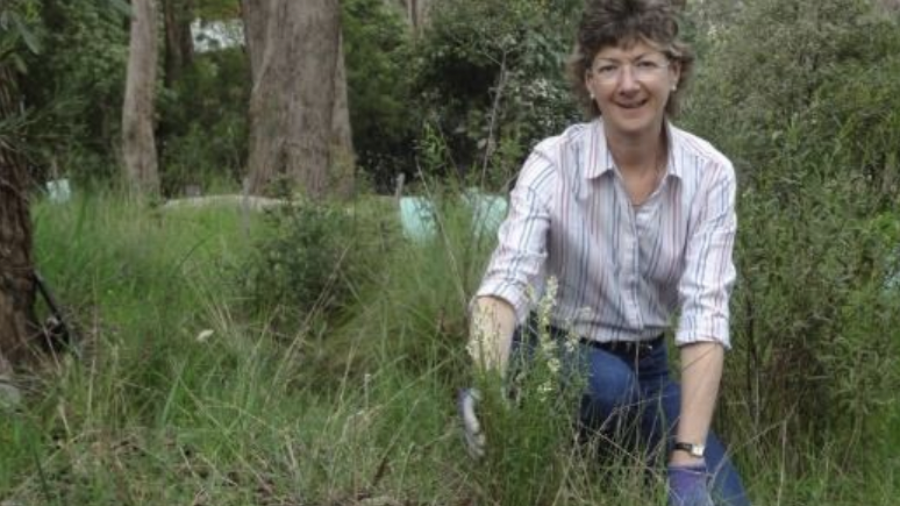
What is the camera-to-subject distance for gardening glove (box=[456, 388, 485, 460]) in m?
3.31

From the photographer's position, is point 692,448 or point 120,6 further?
point 120,6

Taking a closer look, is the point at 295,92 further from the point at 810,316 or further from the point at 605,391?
the point at 605,391

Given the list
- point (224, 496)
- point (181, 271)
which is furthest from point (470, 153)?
point (224, 496)

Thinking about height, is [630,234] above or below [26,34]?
below

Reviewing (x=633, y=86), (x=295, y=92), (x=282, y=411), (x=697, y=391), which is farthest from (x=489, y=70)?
(x=697, y=391)

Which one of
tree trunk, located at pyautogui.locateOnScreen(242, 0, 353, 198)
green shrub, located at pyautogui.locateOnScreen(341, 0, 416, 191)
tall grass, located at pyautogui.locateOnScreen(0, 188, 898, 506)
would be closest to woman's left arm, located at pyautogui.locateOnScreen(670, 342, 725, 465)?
tall grass, located at pyautogui.locateOnScreen(0, 188, 898, 506)

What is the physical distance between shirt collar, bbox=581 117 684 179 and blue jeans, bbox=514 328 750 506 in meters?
0.42

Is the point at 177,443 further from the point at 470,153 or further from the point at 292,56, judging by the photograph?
the point at 470,153

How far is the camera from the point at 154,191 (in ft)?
23.9

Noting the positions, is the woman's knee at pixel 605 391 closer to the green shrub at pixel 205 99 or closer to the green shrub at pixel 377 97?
the green shrub at pixel 377 97

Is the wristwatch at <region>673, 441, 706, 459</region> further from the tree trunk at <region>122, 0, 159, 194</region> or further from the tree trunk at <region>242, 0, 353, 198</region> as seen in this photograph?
the tree trunk at <region>122, 0, 159, 194</region>

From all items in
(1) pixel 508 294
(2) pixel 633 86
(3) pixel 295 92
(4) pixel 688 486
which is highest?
(2) pixel 633 86

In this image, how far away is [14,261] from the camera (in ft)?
14.0

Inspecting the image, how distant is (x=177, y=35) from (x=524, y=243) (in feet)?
75.1
